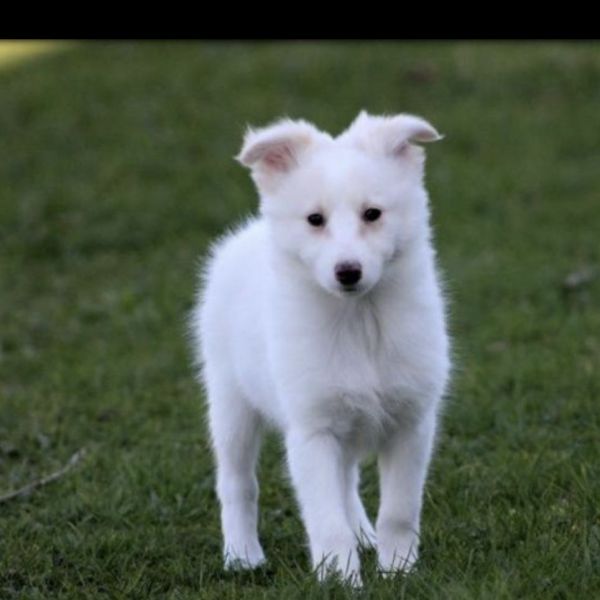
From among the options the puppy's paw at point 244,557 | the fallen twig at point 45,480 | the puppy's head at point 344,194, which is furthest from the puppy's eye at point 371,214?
the fallen twig at point 45,480

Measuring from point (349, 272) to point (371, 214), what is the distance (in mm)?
241

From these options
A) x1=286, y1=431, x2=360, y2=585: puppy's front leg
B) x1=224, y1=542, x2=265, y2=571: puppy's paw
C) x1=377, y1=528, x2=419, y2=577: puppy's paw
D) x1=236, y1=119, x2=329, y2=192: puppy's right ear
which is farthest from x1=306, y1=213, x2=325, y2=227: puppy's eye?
x1=224, y1=542, x2=265, y2=571: puppy's paw

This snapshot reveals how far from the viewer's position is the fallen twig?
657 cm

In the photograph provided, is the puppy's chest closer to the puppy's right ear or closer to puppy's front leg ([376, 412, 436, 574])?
puppy's front leg ([376, 412, 436, 574])

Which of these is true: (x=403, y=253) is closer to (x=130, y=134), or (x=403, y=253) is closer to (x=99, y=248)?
(x=99, y=248)

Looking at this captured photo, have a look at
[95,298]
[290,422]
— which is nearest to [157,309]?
[95,298]

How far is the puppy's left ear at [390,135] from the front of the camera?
204 inches

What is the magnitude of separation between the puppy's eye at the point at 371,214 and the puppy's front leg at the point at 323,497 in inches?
31.3

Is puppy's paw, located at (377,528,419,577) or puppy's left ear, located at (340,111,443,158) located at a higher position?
puppy's left ear, located at (340,111,443,158)

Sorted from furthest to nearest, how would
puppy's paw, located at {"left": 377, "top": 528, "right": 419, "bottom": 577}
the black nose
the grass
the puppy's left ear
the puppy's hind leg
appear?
1. the puppy's hind leg
2. the grass
3. puppy's paw, located at {"left": 377, "top": 528, "right": 419, "bottom": 577}
4. the puppy's left ear
5. the black nose

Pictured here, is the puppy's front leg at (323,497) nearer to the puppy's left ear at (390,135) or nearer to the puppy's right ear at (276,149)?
the puppy's right ear at (276,149)

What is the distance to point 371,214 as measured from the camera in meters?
5.01

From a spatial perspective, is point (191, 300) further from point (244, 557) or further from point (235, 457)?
point (244, 557)

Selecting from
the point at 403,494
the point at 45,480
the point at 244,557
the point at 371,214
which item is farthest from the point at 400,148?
the point at 45,480
